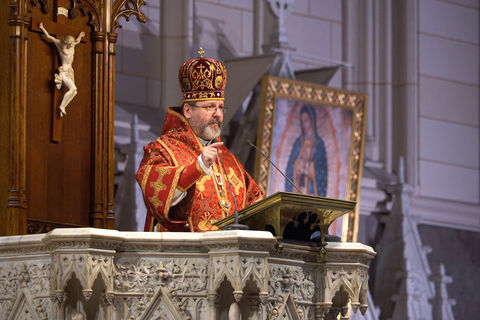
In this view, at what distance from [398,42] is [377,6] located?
0.44 metres

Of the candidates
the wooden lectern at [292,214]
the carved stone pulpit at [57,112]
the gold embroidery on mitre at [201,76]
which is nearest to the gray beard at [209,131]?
the gold embroidery on mitre at [201,76]

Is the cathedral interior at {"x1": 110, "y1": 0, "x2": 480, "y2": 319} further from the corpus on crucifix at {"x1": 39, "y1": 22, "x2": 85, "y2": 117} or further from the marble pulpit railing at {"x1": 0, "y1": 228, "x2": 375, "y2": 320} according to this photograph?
the marble pulpit railing at {"x1": 0, "y1": 228, "x2": 375, "y2": 320}

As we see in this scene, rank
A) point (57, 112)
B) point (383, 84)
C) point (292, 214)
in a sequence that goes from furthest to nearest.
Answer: point (383, 84) → point (57, 112) → point (292, 214)

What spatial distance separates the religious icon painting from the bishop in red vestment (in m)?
3.69

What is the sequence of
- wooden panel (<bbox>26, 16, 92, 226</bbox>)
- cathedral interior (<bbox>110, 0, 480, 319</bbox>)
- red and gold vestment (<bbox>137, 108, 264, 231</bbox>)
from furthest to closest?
cathedral interior (<bbox>110, 0, 480, 319</bbox>)
wooden panel (<bbox>26, 16, 92, 226</bbox>)
red and gold vestment (<bbox>137, 108, 264, 231</bbox>)

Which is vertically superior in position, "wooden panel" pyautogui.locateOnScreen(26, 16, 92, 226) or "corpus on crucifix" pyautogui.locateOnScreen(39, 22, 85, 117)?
"corpus on crucifix" pyautogui.locateOnScreen(39, 22, 85, 117)

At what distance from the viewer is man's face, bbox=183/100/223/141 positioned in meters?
7.23

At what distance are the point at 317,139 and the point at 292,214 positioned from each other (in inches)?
216

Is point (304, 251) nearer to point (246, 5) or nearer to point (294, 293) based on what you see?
point (294, 293)

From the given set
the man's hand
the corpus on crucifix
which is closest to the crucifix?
the corpus on crucifix

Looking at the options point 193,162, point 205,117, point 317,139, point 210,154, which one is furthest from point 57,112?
point 317,139

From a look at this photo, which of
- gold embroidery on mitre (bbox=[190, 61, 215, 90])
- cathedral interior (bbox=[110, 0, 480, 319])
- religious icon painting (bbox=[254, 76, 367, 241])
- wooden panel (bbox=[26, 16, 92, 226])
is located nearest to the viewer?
gold embroidery on mitre (bbox=[190, 61, 215, 90])

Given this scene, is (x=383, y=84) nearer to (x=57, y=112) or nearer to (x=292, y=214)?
(x=57, y=112)

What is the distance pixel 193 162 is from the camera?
677 cm
